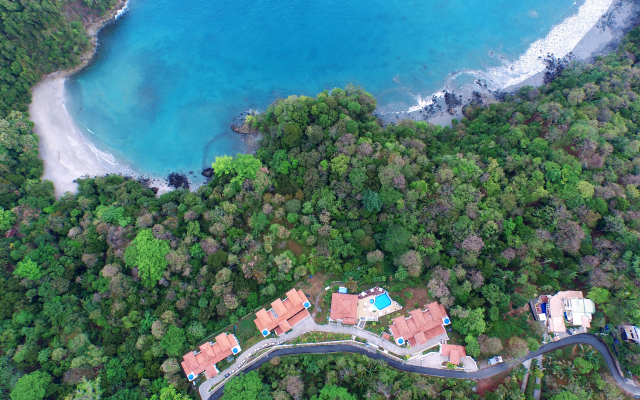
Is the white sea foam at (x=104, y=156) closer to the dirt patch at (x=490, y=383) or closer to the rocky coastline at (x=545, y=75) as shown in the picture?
the rocky coastline at (x=545, y=75)

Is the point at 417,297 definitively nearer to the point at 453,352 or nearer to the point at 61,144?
the point at 453,352

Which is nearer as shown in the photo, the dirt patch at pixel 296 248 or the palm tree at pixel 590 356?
the palm tree at pixel 590 356

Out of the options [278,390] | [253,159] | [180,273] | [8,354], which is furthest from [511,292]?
[8,354]

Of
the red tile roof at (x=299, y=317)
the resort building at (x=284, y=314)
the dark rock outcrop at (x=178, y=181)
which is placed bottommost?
the red tile roof at (x=299, y=317)

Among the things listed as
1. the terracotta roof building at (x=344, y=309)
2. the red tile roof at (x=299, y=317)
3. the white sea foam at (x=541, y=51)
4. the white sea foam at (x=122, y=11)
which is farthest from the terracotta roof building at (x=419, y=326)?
the white sea foam at (x=122, y=11)

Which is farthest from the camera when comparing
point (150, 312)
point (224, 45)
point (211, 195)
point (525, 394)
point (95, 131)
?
point (224, 45)

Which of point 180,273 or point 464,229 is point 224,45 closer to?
point 180,273
